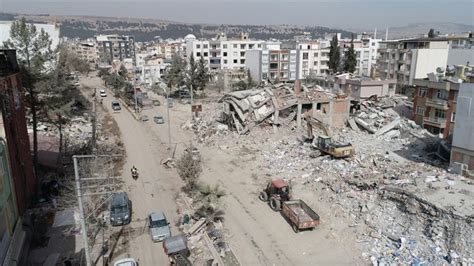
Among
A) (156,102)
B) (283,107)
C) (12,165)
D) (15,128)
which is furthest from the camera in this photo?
(156,102)

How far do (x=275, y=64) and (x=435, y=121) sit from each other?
44.3 m

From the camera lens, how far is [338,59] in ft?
232

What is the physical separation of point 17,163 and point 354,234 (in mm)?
17936

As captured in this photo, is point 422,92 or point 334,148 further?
point 422,92

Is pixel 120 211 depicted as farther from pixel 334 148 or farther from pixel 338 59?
pixel 338 59

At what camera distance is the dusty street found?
17.1 metres

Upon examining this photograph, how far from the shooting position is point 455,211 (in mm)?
18297

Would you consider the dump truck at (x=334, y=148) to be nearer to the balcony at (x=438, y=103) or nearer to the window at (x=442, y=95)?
the balcony at (x=438, y=103)

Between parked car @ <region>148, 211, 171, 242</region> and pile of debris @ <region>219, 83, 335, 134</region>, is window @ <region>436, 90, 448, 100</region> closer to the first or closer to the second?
pile of debris @ <region>219, 83, 335, 134</region>

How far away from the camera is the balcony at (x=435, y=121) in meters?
35.3

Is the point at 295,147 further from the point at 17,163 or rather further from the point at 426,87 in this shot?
the point at 17,163

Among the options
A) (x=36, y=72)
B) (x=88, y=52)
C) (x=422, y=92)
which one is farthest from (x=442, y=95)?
(x=88, y=52)

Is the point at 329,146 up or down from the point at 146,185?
up

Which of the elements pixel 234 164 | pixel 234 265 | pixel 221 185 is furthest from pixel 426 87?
pixel 234 265
